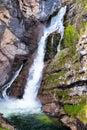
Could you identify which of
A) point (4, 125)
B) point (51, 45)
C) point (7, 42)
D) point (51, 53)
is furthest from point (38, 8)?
point (4, 125)

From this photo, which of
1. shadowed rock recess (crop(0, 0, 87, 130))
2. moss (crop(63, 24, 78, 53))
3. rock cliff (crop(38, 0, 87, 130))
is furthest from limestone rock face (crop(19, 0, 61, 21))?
moss (crop(63, 24, 78, 53))

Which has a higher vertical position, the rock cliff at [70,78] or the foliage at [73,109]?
the rock cliff at [70,78]

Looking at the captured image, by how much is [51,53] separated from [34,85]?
5570 mm

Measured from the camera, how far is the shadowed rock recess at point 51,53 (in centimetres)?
4538

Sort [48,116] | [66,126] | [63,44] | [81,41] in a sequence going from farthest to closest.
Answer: [63,44] < [81,41] < [48,116] < [66,126]

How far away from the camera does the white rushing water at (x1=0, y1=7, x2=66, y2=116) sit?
47.5m

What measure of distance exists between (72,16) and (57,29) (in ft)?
10.2

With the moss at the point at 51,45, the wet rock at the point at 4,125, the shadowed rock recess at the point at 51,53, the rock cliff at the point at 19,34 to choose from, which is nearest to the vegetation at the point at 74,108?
the shadowed rock recess at the point at 51,53

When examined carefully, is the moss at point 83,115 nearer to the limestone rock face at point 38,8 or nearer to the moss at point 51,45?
the moss at point 51,45

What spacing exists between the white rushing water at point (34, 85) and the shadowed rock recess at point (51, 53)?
30.0 inches

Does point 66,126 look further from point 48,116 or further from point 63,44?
point 63,44

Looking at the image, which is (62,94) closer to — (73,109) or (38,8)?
(73,109)

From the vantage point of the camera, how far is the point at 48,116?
45031mm

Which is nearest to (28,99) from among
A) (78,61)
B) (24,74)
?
(24,74)
